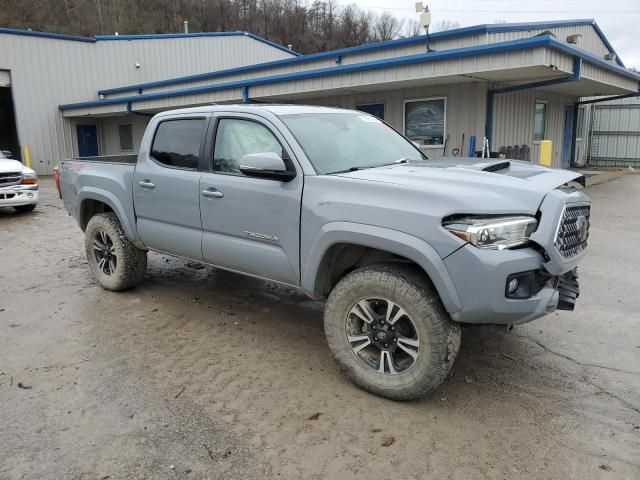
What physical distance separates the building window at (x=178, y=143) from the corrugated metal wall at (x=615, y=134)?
23.0 metres

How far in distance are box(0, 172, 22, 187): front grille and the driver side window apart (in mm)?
8580

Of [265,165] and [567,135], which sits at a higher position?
[265,165]

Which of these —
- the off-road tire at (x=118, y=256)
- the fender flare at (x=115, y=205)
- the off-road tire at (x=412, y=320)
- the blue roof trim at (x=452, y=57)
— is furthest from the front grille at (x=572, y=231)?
the blue roof trim at (x=452, y=57)

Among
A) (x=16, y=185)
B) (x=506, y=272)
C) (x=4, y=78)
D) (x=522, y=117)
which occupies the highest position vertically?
(x=4, y=78)

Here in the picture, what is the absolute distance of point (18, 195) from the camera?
11.2 metres

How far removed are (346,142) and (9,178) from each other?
377 inches

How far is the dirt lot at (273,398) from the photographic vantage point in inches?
112

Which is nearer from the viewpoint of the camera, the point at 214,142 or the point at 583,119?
the point at 214,142

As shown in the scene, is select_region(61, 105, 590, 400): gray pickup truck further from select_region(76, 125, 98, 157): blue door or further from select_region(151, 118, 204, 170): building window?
select_region(76, 125, 98, 157): blue door

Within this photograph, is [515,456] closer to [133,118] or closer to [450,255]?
[450,255]

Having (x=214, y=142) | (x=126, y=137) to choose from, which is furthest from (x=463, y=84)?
(x=126, y=137)

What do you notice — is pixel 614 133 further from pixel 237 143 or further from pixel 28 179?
pixel 237 143

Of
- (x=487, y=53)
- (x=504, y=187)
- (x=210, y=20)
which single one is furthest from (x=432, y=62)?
(x=210, y=20)

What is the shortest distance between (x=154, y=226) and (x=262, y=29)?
58880mm
